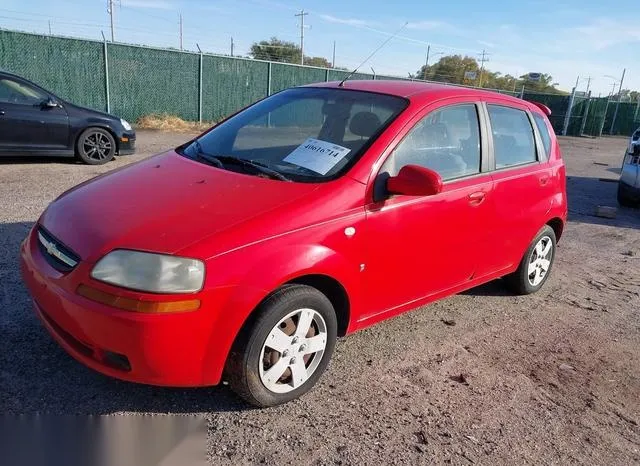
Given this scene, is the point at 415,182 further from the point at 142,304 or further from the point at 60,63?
the point at 60,63

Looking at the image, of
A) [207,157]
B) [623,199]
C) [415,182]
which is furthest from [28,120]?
[623,199]

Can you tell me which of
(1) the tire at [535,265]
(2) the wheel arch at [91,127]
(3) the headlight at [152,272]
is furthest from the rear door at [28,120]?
(1) the tire at [535,265]

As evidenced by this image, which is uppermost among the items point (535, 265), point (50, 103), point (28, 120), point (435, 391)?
point (50, 103)

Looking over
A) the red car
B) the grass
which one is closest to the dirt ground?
the red car

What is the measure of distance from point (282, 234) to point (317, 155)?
80cm

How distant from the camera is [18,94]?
8.23m

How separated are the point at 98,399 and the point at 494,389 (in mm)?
2299

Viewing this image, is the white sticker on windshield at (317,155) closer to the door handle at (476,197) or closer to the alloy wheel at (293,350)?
the alloy wheel at (293,350)

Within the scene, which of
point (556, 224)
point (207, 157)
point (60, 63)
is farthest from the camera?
point (60, 63)

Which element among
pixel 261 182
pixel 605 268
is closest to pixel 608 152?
pixel 605 268

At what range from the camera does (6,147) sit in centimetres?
819

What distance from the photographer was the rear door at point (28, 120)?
808 cm

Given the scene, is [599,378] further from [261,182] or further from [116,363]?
[116,363]

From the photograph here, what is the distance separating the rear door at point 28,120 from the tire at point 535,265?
734 centimetres
